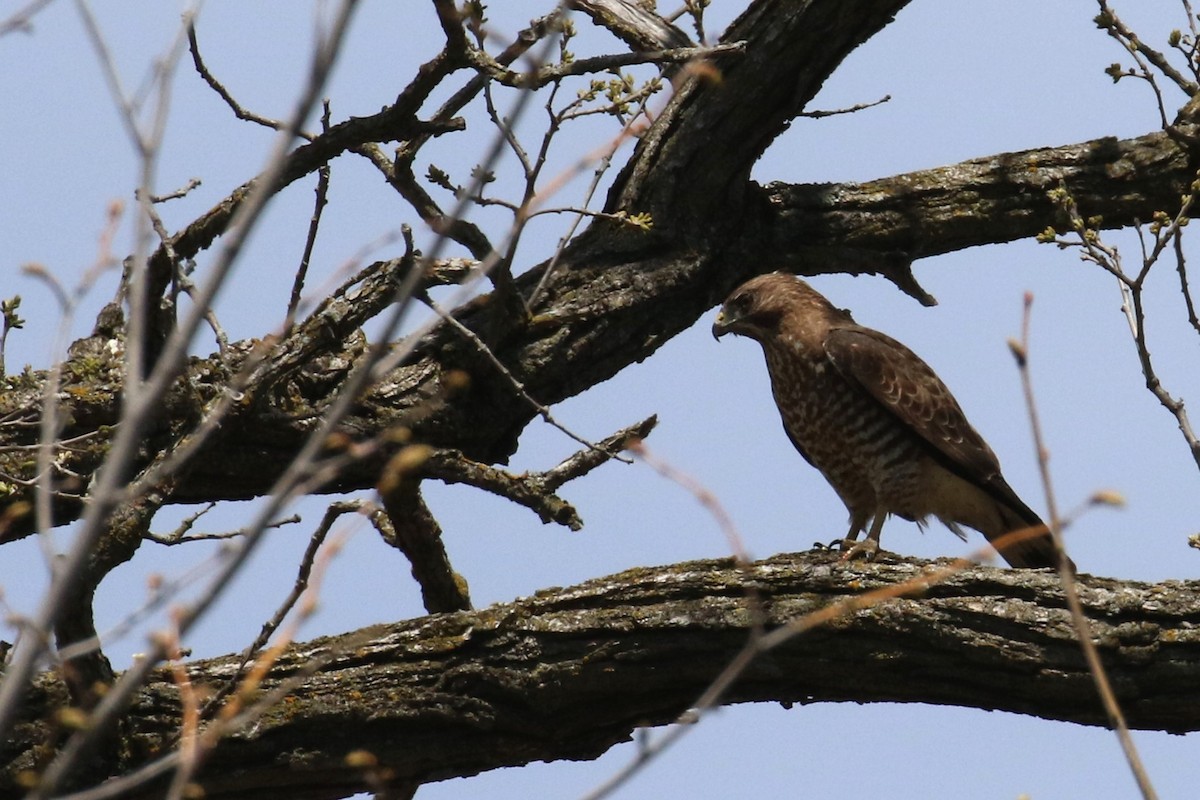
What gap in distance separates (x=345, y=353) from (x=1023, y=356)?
3353mm

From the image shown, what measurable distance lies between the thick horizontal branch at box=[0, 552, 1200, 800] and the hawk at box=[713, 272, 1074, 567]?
1.69 metres

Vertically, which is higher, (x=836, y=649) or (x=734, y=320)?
(x=734, y=320)

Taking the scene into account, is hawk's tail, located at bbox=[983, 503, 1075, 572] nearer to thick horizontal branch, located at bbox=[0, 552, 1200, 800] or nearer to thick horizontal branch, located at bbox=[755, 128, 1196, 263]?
thick horizontal branch, located at bbox=[755, 128, 1196, 263]

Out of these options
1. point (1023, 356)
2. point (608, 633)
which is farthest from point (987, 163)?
point (1023, 356)

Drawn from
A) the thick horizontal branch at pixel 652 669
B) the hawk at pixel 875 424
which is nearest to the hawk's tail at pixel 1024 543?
the hawk at pixel 875 424

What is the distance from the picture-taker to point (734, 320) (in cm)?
623

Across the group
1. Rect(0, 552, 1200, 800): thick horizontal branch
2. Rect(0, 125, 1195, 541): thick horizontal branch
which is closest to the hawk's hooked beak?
Rect(0, 125, 1195, 541): thick horizontal branch

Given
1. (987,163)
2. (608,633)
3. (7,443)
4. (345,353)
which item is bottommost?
(608,633)

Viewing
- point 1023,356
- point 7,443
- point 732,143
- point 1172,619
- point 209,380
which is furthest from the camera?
point 732,143

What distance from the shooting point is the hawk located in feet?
19.5

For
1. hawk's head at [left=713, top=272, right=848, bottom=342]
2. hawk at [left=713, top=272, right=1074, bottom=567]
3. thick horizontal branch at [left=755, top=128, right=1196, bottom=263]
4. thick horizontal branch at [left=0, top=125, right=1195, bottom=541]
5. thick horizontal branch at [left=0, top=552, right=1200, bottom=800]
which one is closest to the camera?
thick horizontal branch at [left=0, top=552, right=1200, bottom=800]

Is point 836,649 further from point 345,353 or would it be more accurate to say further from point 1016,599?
point 345,353

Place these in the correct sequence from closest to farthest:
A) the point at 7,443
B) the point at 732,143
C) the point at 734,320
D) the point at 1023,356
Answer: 1. the point at 1023,356
2. the point at 7,443
3. the point at 732,143
4. the point at 734,320

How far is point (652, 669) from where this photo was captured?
4.05m
